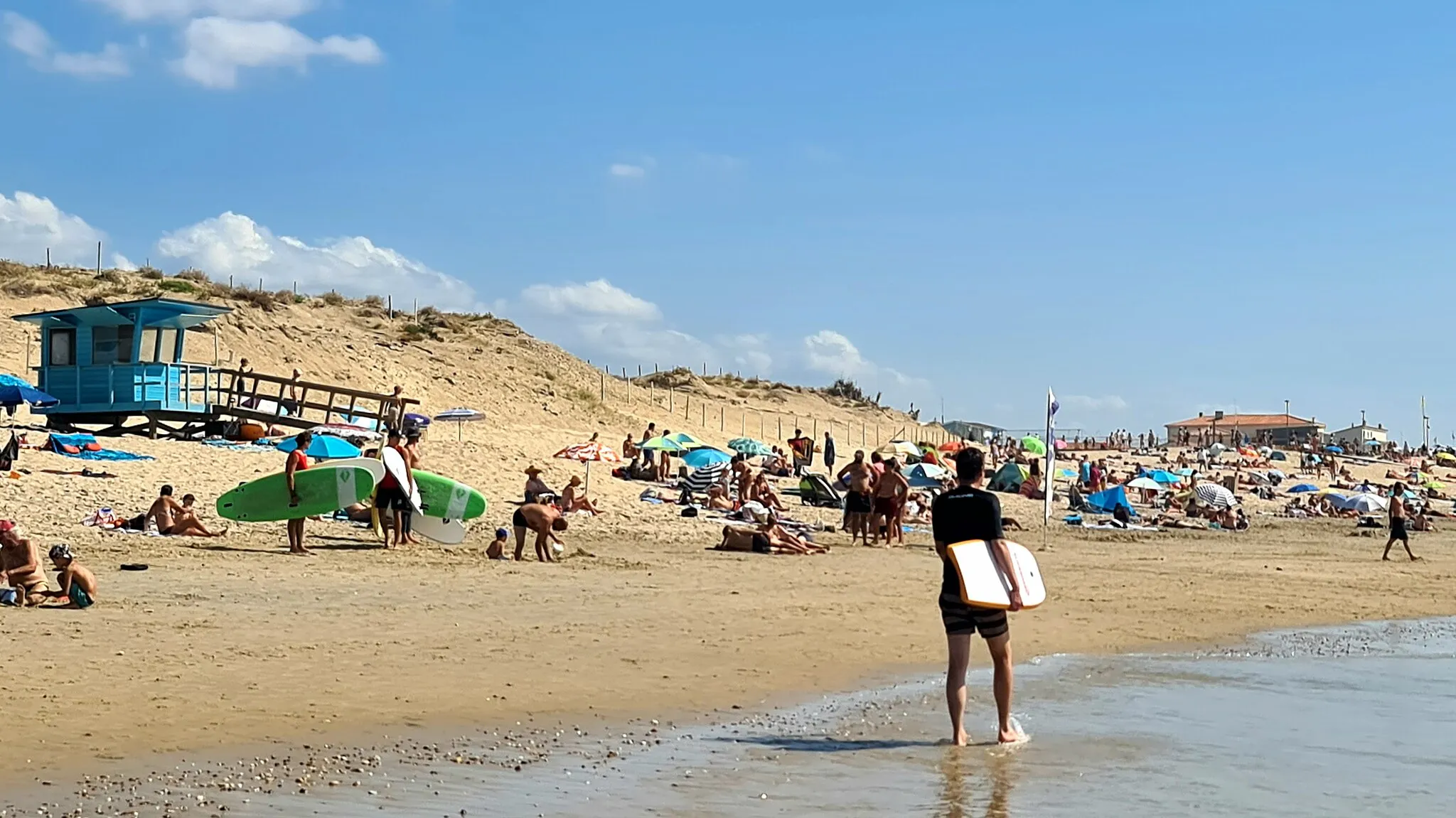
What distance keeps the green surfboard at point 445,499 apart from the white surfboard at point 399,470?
282 mm

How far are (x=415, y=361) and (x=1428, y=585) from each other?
34465 mm

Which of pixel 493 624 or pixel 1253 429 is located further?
pixel 1253 429

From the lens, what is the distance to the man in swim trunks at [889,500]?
20.9 m

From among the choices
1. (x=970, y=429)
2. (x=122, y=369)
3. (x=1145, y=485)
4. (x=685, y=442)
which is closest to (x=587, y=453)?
(x=685, y=442)

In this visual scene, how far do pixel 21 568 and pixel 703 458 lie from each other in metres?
17.7

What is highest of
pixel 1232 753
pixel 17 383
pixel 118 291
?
pixel 118 291

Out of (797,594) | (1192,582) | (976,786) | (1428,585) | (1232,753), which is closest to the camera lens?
(976,786)

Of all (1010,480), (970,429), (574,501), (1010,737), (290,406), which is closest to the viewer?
(1010,737)

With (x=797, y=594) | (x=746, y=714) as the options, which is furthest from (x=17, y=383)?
(x=746, y=714)

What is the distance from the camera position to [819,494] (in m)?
26.4

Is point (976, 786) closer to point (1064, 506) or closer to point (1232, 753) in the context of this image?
point (1232, 753)

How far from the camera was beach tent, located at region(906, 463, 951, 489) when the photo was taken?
98.0 feet

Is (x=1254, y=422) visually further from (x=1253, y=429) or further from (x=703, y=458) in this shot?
(x=703, y=458)

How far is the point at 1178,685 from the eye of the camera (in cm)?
1016
